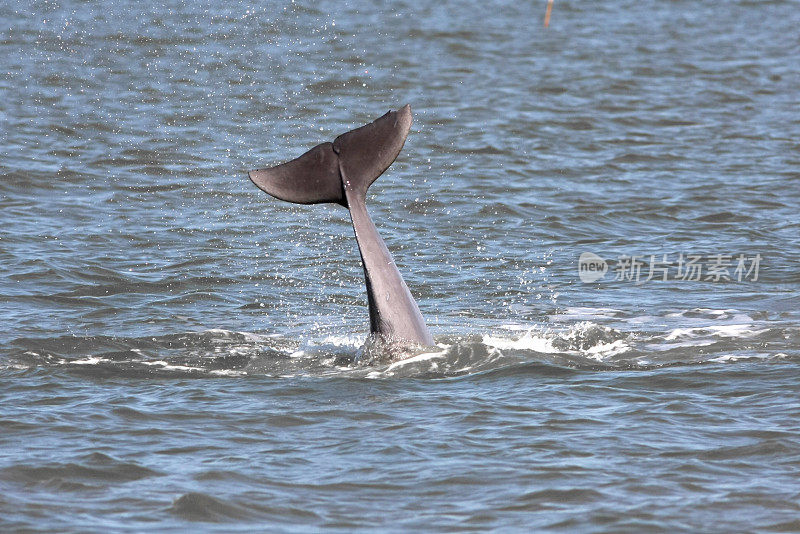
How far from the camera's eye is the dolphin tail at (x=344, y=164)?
12375 mm

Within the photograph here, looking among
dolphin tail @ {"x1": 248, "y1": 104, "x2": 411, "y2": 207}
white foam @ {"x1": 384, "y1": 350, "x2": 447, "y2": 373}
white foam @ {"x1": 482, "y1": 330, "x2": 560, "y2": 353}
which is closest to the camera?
white foam @ {"x1": 384, "y1": 350, "x2": 447, "y2": 373}

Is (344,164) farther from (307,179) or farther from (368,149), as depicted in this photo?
(307,179)

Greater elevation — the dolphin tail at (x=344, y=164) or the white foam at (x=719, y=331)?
the dolphin tail at (x=344, y=164)

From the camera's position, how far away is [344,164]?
41.6ft

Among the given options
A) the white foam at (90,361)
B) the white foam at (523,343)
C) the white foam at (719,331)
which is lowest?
the white foam at (719,331)

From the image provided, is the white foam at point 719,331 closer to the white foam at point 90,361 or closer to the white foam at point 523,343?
the white foam at point 523,343

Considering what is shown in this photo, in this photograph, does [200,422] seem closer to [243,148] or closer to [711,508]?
[711,508]

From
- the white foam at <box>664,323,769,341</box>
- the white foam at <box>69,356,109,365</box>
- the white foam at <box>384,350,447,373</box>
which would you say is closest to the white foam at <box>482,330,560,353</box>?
the white foam at <box>384,350,447,373</box>

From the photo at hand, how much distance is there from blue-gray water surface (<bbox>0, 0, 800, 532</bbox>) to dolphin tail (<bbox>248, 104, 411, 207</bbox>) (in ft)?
5.41

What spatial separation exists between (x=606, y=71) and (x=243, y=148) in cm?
1197

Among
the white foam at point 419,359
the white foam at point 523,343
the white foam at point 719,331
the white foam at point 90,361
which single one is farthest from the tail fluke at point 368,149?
the white foam at point 719,331

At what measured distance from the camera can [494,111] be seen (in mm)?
27641

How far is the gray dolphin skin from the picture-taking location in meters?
12.2

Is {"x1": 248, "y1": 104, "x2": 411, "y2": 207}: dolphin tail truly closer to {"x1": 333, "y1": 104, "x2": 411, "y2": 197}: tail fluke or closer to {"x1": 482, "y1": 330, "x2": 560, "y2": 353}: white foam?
{"x1": 333, "y1": 104, "x2": 411, "y2": 197}: tail fluke
